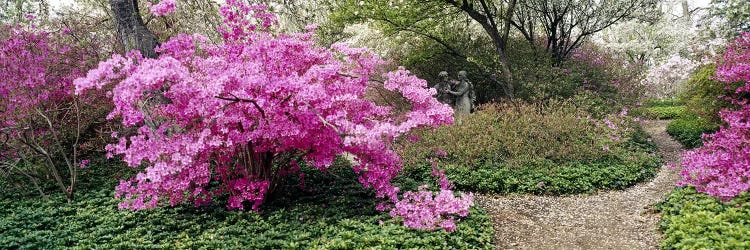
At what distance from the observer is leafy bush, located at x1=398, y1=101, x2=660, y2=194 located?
7672 millimetres

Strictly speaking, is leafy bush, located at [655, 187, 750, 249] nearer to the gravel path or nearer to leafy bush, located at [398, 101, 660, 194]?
the gravel path

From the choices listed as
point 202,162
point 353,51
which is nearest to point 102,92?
point 202,162

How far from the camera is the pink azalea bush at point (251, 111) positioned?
4500 millimetres

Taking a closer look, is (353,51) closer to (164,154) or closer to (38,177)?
(164,154)

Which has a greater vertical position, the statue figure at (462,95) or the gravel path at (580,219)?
the statue figure at (462,95)

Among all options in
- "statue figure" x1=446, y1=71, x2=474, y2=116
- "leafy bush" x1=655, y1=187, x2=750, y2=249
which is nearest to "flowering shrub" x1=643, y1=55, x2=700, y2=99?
"statue figure" x1=446, y1=71, x2=474, y2=116

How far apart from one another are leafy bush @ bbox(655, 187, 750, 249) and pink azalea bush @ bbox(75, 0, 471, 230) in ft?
7.25

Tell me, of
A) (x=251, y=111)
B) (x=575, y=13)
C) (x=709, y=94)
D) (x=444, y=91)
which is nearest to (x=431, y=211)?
(x=251, y=111)

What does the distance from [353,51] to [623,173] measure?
5184mm

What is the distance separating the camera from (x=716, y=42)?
502 inches

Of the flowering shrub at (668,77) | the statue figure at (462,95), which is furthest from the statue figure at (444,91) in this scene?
the flowering shrub at (668,77)

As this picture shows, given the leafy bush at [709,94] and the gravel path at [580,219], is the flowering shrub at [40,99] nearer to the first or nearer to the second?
the gravel path at [580,219]

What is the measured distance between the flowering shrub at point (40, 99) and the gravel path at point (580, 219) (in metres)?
5.77

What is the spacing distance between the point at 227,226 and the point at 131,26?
12.2 ft
